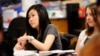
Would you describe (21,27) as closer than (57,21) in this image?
Yes

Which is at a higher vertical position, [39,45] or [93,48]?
[93,48]

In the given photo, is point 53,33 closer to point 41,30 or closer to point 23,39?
point 41,30

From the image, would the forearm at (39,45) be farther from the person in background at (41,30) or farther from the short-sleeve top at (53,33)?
the short-sleeve top at (53,33)

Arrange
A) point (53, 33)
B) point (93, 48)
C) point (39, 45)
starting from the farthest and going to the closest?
point (53, 33) < point (39, 45) < point (93, 48)

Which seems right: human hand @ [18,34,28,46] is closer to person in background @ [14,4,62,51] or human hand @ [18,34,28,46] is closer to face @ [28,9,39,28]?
person in background @ [14,4,62,51]

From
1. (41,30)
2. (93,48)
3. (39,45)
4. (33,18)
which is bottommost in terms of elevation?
(39,45)

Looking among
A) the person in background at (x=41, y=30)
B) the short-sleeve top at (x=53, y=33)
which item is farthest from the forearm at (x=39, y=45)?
the short-sleeve top at (x=53, y=33)

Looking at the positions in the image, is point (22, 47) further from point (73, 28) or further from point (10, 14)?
point (73, 28)

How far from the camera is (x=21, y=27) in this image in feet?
11.2

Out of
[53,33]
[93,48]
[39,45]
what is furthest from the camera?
[53,33]

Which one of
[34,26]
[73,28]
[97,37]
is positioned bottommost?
[73,28]

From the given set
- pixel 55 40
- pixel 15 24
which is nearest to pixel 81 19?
pixel 15 24

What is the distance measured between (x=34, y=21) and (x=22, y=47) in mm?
326

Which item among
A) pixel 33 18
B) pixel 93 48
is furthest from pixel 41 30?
pixel 93 48
